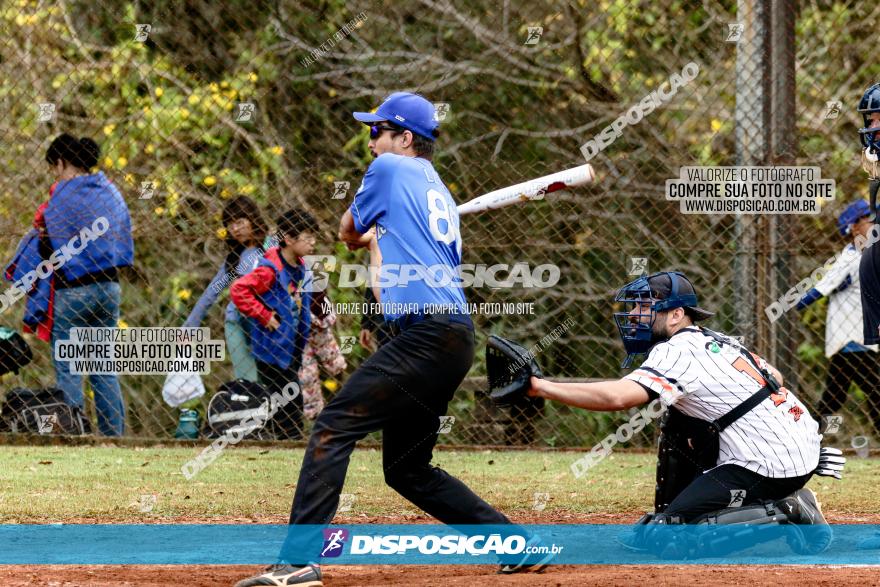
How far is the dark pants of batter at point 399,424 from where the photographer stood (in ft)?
14.8

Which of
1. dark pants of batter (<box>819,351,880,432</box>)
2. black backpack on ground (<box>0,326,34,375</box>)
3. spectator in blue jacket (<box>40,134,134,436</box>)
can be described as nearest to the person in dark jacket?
spectator in blue jacket (<box>40,134,134,436</box>)

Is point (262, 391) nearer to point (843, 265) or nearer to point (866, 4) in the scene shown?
point (843, 265)

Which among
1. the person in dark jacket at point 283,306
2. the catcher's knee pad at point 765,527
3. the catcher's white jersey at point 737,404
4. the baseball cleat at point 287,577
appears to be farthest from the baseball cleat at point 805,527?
the person in dark jacket at point 283,306

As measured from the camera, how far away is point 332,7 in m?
11.7

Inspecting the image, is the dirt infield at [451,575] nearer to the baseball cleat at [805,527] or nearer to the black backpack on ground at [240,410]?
the baseball cleat at [805,527]

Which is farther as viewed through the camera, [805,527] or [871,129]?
[871,129]

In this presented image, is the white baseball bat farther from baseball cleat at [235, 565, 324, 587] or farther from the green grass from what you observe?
baseball cleat at [235, 565, 324, 587]

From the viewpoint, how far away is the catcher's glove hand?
169 inches

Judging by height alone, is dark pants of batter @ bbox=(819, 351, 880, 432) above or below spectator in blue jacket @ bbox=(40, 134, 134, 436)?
below

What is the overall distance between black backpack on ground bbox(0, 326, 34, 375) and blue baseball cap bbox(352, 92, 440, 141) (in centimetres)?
564

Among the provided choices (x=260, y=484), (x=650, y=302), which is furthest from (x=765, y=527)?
(x=260, y=484)

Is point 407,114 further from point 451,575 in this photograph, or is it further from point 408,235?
point 451,575

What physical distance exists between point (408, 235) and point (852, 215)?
5.35 meters

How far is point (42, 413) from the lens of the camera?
9.45m
